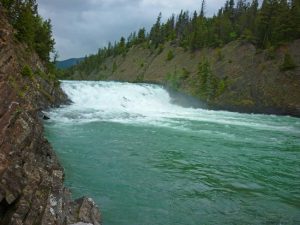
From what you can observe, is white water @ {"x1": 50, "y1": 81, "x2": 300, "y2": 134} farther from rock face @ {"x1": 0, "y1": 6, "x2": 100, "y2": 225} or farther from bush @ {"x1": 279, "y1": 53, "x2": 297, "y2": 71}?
rock face @ {"x1": 0, "y1": 6, "x2": 100, "y2": 225}

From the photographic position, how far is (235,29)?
9669cm

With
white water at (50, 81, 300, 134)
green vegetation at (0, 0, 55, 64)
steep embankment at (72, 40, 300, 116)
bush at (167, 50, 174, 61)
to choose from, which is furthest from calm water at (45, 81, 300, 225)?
→ bush at (167, 50, 174, 61)

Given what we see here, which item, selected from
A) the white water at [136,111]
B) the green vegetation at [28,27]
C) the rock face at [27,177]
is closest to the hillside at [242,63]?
the white water at [136,111]

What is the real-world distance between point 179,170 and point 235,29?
85.1 meters

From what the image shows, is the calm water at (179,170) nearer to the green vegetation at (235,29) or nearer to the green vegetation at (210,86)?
the green vegetation at (210,86)

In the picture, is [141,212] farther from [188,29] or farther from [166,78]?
[188,29]

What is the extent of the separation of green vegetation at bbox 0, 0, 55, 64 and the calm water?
1142 centimetres

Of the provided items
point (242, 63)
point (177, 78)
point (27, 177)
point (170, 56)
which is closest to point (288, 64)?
point (242, 63)

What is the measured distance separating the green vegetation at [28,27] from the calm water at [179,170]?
37.5 feet

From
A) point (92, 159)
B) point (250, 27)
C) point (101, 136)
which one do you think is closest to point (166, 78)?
point (250, 27)

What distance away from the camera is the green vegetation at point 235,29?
7506 cm

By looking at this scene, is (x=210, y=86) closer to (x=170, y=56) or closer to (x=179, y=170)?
(x=170, y=56)

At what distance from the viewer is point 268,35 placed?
8031cm

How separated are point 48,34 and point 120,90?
14.2 m
